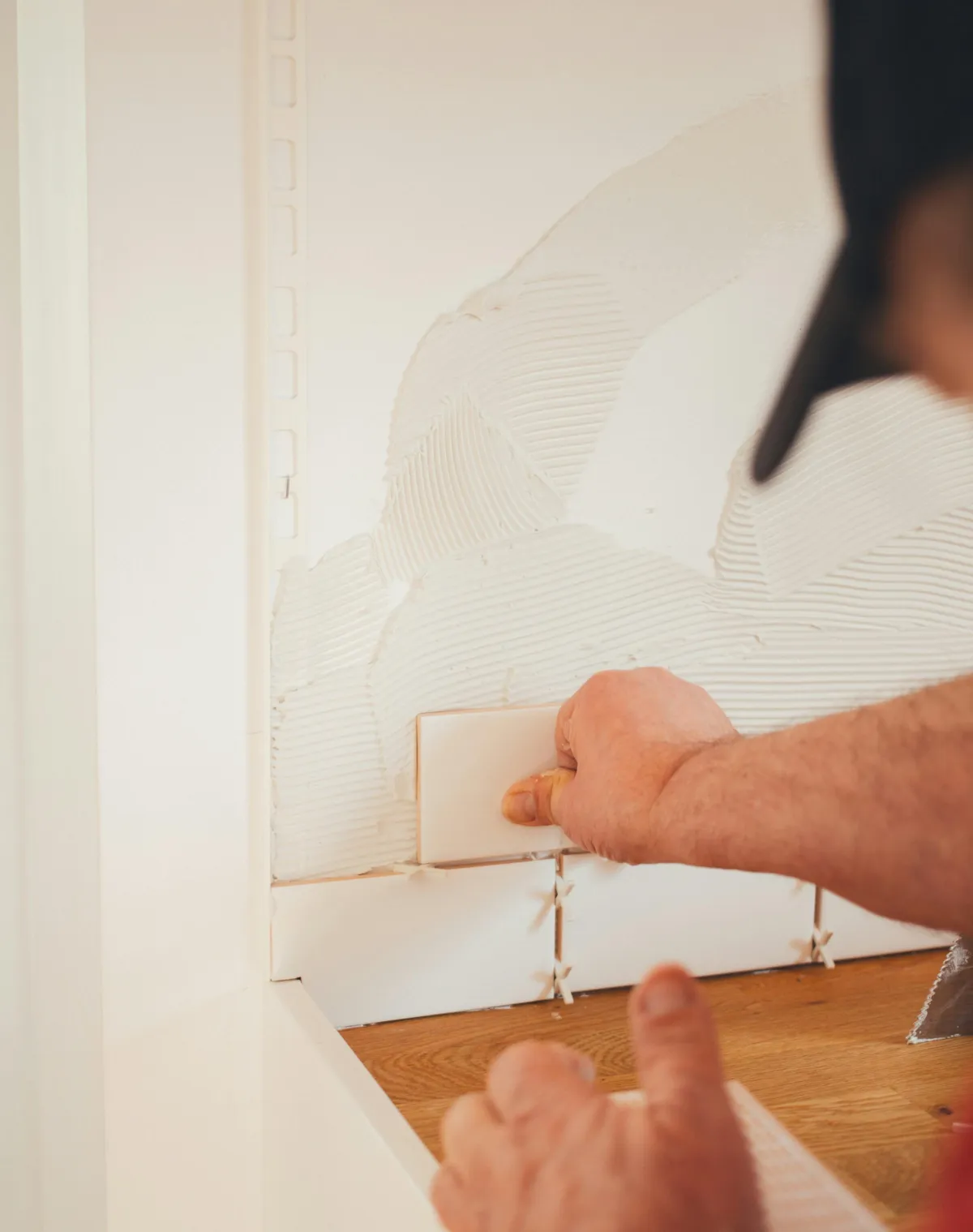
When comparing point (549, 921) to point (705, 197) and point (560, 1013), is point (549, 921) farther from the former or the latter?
point (705, 197)

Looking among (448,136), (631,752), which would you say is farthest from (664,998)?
(448,136)

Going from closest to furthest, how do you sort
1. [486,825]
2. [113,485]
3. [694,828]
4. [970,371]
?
1. [970,371]
2. [694,828]
3. [113,485]
4. [486,825]

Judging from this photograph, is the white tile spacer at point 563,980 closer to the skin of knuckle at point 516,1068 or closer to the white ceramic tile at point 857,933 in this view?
the white ceramic tile at point 857,933

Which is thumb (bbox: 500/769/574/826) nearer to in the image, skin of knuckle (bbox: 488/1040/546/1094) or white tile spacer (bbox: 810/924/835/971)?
white tile spacer (bbox: 810/924/835/971)

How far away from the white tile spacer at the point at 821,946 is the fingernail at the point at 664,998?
0.80 metres

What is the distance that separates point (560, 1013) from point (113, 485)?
0.54m

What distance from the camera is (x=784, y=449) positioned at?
280 mm

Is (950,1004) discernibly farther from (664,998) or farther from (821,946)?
(664,998)

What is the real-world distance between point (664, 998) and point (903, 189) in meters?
0.22

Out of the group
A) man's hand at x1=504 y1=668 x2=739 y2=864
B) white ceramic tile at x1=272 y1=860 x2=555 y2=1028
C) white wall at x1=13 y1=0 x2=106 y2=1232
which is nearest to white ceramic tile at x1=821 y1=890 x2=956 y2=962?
white ceramic tile at x1=272 y1=860 x2=555 y2=1028

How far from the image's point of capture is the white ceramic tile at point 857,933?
1113mm

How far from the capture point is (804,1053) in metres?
0.93

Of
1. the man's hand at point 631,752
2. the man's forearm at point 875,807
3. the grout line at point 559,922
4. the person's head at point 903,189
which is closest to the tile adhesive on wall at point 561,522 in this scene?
the grout line at point 559,922

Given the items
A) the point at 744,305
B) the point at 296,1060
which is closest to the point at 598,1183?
the point at 296,1060
